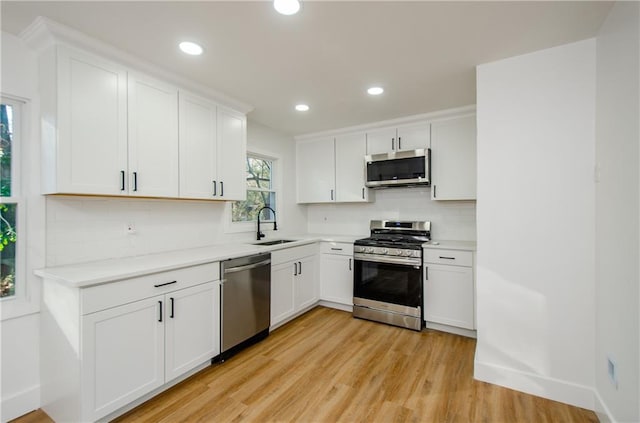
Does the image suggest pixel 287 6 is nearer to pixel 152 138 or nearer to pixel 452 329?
pixel 152 138

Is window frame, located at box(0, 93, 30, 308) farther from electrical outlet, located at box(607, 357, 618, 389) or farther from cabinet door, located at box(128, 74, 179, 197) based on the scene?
electrical outlet, located at box(607, 357, 618, 389)

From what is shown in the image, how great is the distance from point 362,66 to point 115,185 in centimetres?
203

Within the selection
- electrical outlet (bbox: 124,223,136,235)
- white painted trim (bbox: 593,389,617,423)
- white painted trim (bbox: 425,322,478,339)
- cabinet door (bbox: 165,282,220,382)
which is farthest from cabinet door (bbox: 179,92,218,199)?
white painted trim (bbox: 593,389,617,423)

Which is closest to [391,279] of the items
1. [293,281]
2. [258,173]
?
[293,281]

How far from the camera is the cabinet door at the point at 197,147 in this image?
2.58 meters

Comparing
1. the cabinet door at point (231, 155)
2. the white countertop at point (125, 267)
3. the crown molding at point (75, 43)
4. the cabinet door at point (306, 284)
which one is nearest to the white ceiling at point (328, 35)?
the crown molding at point (75, 43)

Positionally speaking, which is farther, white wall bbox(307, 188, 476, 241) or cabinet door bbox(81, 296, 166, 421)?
white wall bbox(307, 188, 476, 241)

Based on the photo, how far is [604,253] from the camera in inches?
70.6

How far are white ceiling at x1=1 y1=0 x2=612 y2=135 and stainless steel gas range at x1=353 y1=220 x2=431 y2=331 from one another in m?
1.65

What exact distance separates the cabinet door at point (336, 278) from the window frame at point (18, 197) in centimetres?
278

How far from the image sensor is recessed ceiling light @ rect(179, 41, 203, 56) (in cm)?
201

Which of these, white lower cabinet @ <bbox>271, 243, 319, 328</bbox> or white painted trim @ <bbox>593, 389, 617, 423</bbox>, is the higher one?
white lower cabinet @ <bbox>271, 243, 319, 328</bbox>

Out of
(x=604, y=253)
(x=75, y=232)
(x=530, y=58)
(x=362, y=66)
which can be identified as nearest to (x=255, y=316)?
(x=75, y=232)

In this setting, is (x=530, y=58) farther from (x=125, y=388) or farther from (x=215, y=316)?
(x=125, y=388)
